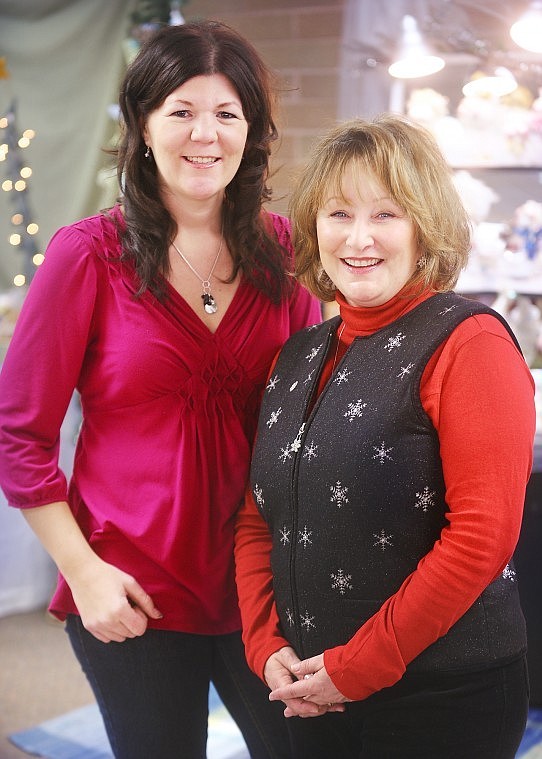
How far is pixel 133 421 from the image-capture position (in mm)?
1466

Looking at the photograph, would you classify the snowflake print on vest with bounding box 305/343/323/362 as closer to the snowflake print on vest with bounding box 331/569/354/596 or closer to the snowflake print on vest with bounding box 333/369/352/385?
the snowflake print on vest with bounding box 333/369/352/385

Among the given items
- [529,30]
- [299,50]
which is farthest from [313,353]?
[299,50]

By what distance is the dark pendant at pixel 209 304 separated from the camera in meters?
1.53

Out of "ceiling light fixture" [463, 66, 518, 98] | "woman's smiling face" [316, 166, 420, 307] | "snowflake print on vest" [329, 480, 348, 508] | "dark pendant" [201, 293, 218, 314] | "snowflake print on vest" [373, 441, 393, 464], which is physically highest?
"ceiling light fixture" [463, 66, 518, 98]

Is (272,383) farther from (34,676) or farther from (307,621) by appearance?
(34,676)

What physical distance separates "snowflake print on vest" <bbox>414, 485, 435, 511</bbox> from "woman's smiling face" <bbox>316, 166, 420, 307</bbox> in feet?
1.00

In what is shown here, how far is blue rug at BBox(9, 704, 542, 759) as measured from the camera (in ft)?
8.66

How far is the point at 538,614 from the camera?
274cm

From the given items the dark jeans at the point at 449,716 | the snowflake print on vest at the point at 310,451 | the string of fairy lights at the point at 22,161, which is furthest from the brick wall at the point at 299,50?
the dark jeans at the point at 449,716

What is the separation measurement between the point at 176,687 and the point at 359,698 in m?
0.40

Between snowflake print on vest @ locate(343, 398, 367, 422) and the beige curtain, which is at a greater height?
the beige curtain

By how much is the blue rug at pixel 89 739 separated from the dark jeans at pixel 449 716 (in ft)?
5.08

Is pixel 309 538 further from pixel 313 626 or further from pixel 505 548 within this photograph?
pixel 505 548

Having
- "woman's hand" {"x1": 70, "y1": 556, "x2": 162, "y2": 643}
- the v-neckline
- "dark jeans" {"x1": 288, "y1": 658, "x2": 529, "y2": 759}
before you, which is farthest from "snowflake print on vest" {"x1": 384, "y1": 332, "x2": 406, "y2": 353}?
"woman's hand" {"x1": 70, "y1": 556, "x2": 162, "y2": 643}
